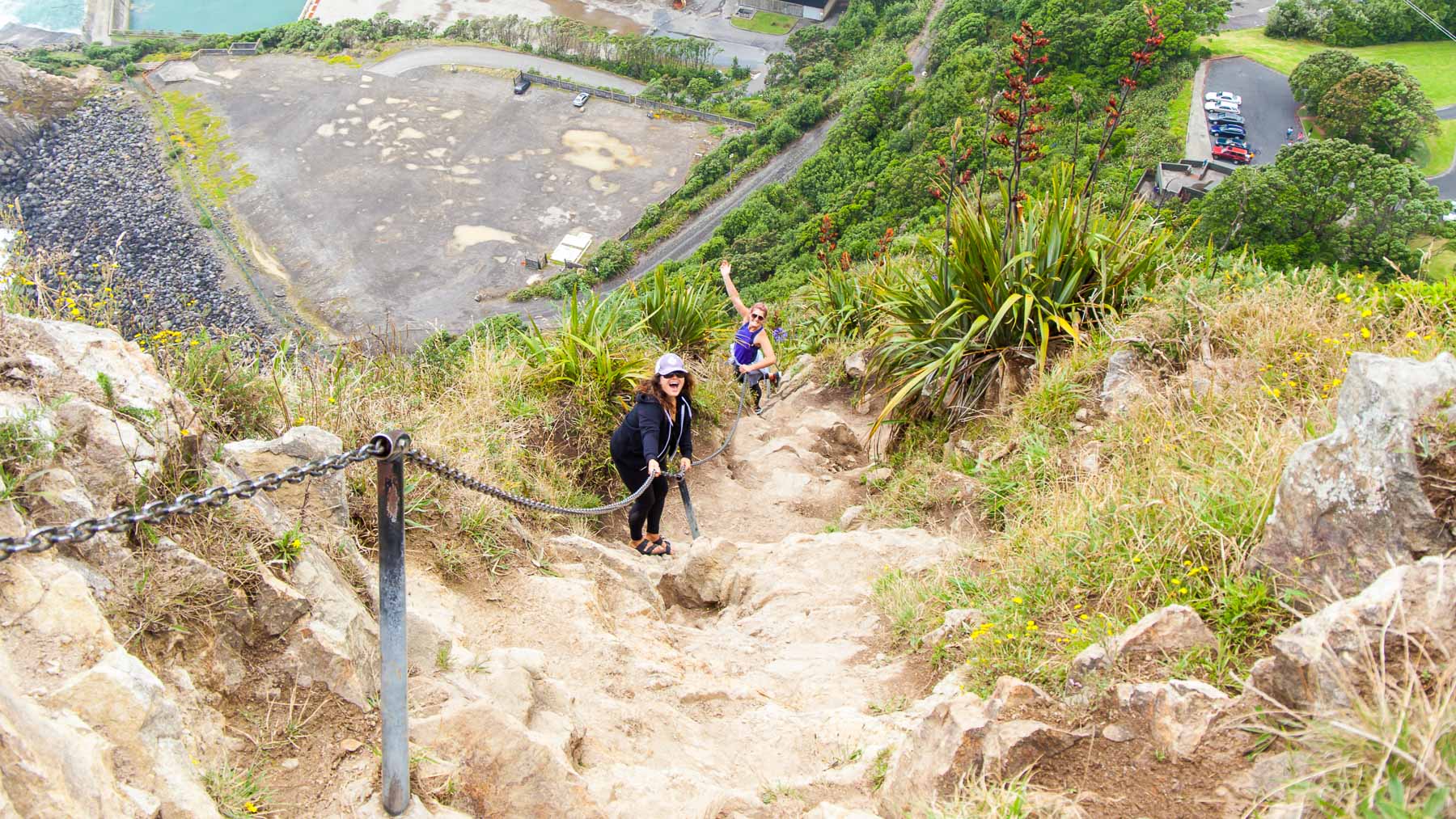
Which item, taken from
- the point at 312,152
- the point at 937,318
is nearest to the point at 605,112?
the point at 312,152

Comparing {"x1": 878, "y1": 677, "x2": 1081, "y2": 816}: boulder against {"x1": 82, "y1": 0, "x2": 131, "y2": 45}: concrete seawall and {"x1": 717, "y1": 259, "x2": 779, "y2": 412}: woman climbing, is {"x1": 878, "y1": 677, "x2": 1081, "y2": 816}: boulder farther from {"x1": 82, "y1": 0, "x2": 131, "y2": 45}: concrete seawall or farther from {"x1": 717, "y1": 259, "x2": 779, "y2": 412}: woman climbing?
{"x1": 82, "y1": 0, "x2": 131, "y2": 45}: concrete seawall

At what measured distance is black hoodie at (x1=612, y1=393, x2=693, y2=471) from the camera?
5.76m

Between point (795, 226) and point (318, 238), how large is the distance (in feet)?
61.6

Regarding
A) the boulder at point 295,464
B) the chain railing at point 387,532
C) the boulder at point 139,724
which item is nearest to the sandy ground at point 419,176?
the boulder at point 295,464

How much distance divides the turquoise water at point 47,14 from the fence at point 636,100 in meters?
23.0

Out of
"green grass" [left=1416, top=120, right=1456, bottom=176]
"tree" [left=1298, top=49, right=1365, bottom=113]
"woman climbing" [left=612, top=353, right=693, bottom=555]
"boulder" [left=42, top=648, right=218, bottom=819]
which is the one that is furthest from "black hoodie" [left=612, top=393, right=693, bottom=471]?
"tree" [left=1298, top=49, right=1365, bottom=113]

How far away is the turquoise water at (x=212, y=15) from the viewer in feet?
187

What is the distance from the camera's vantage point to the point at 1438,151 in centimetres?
3897

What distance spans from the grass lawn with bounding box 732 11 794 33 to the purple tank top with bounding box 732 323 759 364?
169 ft

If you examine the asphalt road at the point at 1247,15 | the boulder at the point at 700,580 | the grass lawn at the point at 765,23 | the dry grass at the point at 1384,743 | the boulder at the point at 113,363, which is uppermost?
the dry grass at the point at 1384,743

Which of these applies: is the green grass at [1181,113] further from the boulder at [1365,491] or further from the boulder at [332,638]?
the boulder at [332,638]

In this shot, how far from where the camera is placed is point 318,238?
1468 inches

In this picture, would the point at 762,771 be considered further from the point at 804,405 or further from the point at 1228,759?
the point at 804,405

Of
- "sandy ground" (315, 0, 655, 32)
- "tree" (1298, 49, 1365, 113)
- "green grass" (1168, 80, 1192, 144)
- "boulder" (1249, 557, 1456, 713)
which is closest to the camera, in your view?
"boulder" (1249, 557, 1456, 713)
